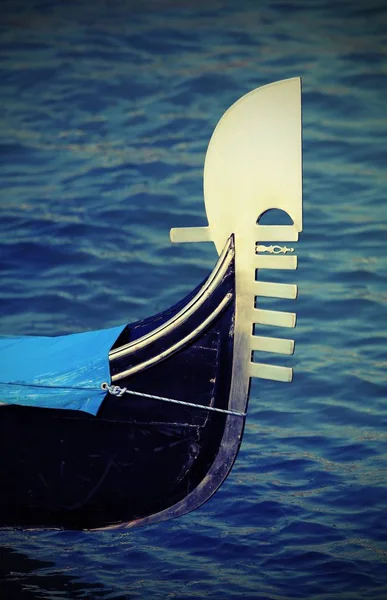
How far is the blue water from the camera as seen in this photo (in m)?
3.21

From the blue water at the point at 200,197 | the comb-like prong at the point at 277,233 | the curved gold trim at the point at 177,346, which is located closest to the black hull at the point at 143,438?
the curved gold trim at the point at 177,346

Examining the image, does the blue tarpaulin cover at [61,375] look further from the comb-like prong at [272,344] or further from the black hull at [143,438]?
the comb-like prong at [272,344]

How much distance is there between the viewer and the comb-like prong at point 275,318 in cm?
218

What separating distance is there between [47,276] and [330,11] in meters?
1.58

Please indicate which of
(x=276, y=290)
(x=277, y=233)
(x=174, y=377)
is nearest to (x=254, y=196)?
(x=277, y=233)

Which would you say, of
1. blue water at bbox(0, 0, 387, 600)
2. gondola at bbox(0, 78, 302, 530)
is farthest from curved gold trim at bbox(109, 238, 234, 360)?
blue water at bbox(0, 0, 387, 600)

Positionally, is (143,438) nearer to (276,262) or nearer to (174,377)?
(174,377)

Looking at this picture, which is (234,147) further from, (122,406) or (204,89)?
(204,89)

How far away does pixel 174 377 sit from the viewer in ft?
7.55

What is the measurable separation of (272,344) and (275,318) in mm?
68

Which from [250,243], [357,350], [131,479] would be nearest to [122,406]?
[131,479]

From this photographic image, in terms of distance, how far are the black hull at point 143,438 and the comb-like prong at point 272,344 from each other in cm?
7

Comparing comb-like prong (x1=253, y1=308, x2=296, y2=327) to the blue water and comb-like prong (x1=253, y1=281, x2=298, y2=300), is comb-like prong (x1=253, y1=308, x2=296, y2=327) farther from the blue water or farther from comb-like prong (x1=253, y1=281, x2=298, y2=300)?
the blue water

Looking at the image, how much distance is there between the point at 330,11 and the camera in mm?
3377
